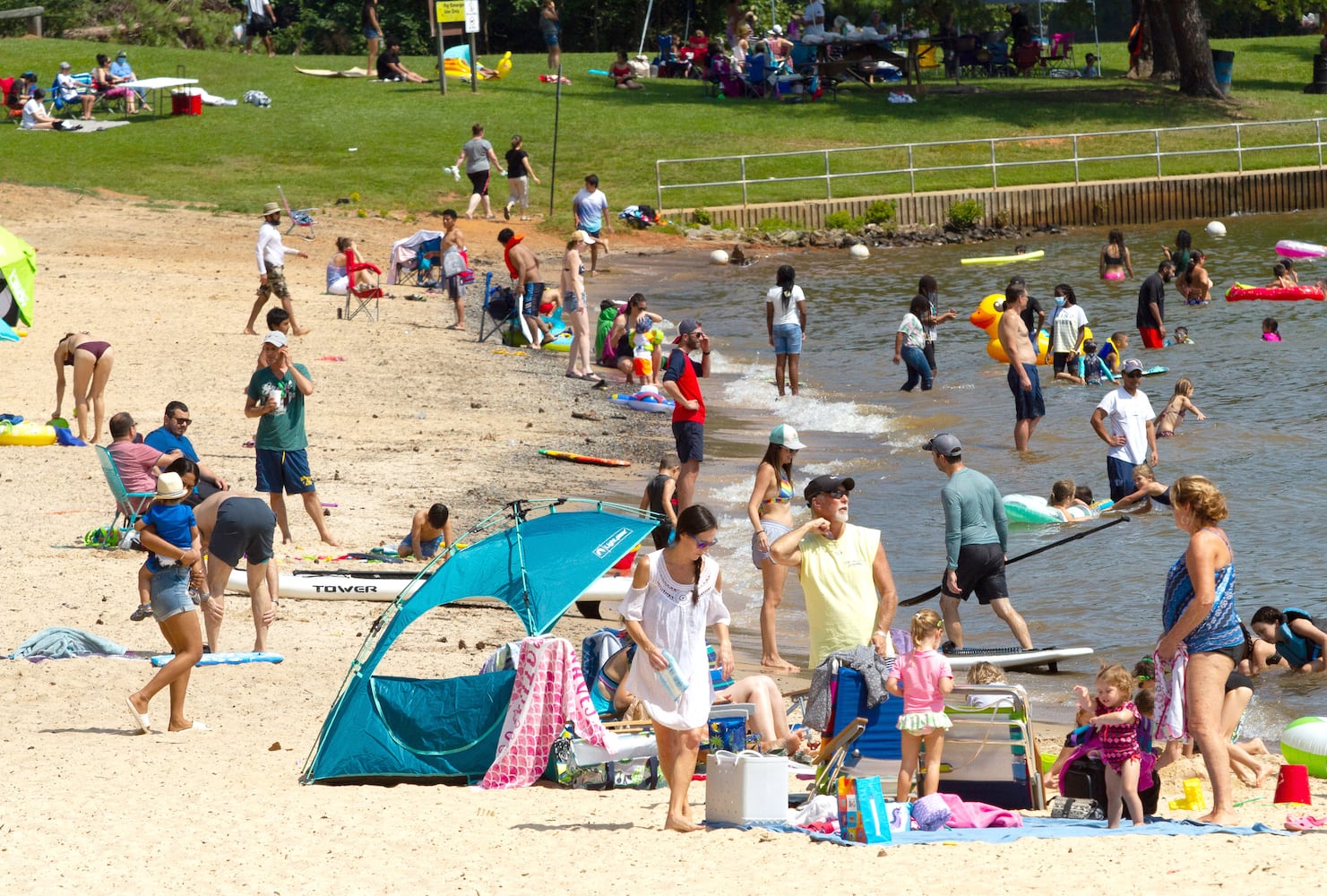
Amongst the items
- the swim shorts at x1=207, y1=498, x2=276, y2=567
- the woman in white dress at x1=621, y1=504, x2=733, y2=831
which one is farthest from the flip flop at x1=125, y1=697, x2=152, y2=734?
the woman in white dress at x1=621, y1=504, x2=733, y2=831

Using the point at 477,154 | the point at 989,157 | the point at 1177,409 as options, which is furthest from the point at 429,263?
the point at 989,157

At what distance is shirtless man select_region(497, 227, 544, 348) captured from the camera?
20156mm

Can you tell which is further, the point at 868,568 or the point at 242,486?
the point at 242,486

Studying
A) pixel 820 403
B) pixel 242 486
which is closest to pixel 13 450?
pixel 242 486

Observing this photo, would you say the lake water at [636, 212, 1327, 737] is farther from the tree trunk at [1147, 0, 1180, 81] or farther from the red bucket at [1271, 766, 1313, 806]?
the tree trunk at [1147, 0, 1180, 81]

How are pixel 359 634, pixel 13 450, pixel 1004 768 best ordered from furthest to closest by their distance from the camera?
pixel 13 450, pixel 359 634, pixel 1004 768

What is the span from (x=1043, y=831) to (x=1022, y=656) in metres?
3.16

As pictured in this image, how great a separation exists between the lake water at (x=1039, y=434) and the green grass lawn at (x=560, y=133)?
4.76m

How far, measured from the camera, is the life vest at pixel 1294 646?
9.42 m

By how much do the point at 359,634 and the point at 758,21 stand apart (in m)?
36.5

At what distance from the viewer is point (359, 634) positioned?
403 inches

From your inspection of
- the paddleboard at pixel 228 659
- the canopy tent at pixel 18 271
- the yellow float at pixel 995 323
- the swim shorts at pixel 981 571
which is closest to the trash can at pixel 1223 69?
the yellow float at pixel 995 323

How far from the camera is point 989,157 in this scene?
34.8 metres

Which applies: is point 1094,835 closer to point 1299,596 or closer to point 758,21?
point 1299,596
